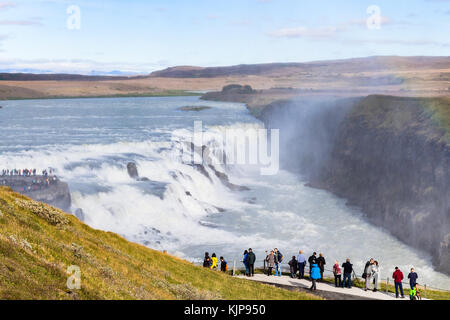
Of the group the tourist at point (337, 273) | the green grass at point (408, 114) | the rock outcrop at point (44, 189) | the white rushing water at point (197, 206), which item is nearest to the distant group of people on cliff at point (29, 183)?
the rock outcrop at point (44, 189)

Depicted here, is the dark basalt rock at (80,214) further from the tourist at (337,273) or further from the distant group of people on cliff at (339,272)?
the tourist at (337,273)

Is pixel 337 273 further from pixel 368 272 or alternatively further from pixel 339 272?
pixel 368 272

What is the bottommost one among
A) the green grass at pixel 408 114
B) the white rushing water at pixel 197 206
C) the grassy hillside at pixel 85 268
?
the white rushing water at pixel 197 206

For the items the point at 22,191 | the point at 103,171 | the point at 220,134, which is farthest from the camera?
the point at 220,134

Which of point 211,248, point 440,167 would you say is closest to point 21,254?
point 211,248

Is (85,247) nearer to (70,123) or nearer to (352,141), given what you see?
(352,141)

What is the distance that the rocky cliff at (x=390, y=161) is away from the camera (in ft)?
151

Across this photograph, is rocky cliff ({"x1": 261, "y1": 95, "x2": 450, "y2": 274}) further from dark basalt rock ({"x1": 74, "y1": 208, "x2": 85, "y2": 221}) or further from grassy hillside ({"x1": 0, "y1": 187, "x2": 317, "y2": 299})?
dark basalt rock ({"x1": 74, "y1": 208, "x2": 85, "y2": 221})

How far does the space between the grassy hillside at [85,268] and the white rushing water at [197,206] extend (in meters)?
15.2

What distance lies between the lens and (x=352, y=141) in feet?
234

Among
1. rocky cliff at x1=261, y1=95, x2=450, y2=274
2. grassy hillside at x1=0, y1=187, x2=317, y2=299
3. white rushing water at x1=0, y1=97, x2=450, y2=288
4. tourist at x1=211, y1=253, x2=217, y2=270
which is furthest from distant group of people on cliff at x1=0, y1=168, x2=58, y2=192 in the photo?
rocky cliff at x1=261, y1=95, x2=450, y2=274

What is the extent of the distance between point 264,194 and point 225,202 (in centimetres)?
649

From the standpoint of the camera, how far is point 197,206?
2036 inches

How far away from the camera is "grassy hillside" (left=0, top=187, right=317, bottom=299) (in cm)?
1314
